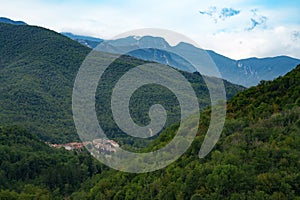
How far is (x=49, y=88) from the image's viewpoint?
9250 cm

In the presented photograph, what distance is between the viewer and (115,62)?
108m

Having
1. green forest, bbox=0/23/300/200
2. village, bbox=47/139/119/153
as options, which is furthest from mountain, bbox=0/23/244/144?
village, bbox=47/139/119/153

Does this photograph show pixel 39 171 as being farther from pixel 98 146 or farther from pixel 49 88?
pixel 49 88

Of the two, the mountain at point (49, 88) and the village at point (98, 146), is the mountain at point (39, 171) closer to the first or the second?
the village at point (98, 146)

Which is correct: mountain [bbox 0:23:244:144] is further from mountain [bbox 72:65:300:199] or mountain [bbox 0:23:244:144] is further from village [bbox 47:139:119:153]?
mountain [bbox 72:65:300:199]

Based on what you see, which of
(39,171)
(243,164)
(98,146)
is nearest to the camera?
(243,164)

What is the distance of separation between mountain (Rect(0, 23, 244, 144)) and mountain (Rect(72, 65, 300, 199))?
45.4 metres

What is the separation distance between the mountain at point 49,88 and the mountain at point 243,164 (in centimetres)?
4536

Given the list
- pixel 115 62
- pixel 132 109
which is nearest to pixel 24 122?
pixel 132 109

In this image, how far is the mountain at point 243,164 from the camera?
14.6 m

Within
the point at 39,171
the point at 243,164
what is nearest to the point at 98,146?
the point at 39,171

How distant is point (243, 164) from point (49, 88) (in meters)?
81.9

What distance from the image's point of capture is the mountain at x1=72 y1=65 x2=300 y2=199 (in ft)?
47.9

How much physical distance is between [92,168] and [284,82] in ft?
68.8
